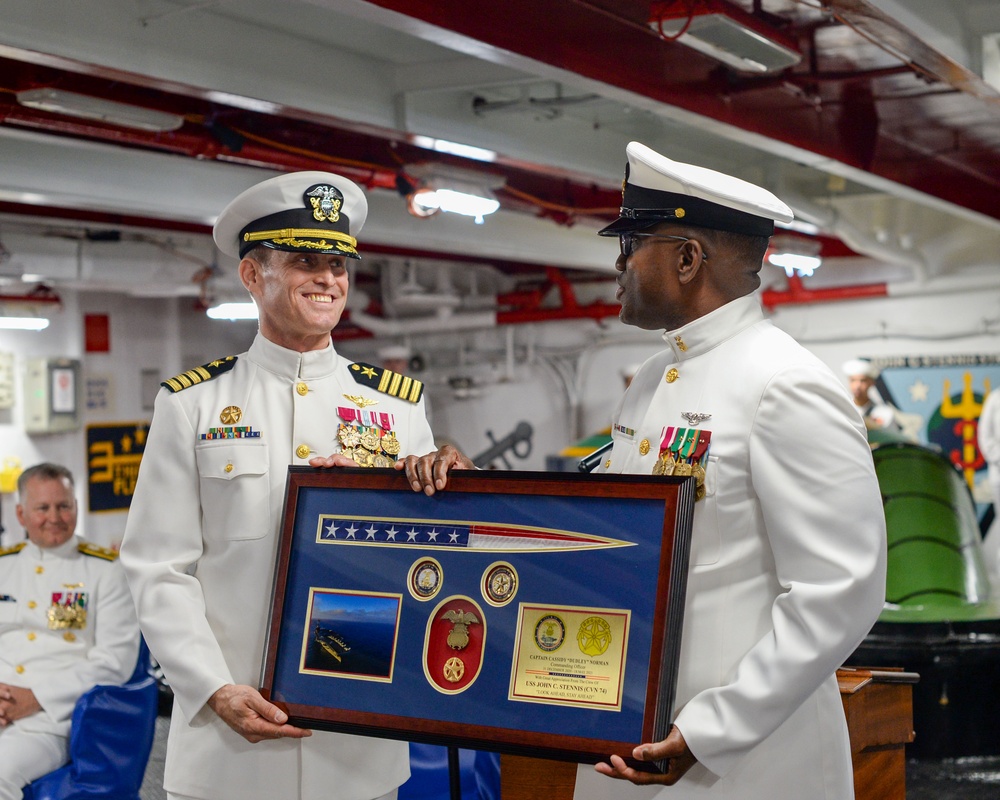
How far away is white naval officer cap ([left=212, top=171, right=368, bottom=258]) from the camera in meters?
2.27

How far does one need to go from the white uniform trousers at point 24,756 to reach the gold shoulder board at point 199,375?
2297mm

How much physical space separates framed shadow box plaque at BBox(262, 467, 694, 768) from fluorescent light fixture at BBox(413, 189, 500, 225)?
3.97m

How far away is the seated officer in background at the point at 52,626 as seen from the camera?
410 cm

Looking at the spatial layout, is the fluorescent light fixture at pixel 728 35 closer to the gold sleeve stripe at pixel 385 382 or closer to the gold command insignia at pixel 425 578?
the gold sleeve stripe at pixel 385 382

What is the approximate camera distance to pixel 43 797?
3914mm

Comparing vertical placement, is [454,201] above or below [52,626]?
above

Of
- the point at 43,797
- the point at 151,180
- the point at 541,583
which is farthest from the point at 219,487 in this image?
the point at 151,180

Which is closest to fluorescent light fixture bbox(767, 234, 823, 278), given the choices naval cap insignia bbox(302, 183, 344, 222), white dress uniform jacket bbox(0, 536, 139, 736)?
white dress uniform jacket bbox(0, 536, 139, 736)

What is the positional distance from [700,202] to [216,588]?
46.1 inches

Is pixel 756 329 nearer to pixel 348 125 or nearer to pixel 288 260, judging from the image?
pixel 288 260

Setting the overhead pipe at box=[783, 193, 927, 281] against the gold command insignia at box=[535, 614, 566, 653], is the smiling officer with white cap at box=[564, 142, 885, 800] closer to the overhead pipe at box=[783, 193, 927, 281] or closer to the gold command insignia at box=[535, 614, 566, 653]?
the gold command insignia at box=[535, 614, 566, 653]

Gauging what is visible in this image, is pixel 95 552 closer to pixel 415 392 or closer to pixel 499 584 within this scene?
pixel 415 392

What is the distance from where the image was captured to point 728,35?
3844 mm

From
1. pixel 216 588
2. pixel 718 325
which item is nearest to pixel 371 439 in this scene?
pixel 216 588
